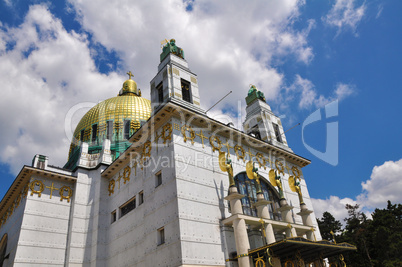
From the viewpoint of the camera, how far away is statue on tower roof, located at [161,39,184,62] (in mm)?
25627

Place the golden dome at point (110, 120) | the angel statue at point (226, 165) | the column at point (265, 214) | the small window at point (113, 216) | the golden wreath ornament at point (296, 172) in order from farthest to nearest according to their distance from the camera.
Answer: the golden dome at point (110, 120) → the golden wreath ornament at point (296, 172) → the small window at point (113, 216) → the angel statue at point (226, 165) → the column at point (265, 214)

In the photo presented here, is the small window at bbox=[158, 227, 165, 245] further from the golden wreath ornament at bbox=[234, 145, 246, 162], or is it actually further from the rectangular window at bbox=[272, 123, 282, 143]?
the rectangular window at bbox=[272, 123, 282, 143]

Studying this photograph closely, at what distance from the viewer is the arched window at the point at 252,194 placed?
67.3 ft

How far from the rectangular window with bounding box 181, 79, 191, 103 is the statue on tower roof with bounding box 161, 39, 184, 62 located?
3.12 metres

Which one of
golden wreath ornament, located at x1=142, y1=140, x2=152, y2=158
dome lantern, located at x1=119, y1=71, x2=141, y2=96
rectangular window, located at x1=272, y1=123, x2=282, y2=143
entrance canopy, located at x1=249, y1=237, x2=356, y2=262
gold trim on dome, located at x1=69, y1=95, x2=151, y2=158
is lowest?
entrance canopy, located at x1=249, y1=237, x2=356, y2=262

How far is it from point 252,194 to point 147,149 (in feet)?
27.0

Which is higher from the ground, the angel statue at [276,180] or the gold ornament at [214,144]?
the gold ornament at [214,144]

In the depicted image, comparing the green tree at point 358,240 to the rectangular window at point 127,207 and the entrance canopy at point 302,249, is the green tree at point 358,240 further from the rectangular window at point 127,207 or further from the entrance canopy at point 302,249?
the rectangular window at point 127,207

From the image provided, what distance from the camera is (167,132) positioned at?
20.1m

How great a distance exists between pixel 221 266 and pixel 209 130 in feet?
30.2

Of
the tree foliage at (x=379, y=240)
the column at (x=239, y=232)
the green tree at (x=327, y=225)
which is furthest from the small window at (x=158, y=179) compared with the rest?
the green tree at (x=327, y=225)

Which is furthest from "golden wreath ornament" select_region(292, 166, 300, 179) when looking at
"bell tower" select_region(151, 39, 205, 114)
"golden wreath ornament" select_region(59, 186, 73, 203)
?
"golden wreath ornament" select_region(59, 186, 73, 203)

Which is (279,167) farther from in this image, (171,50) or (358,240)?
(358,240)

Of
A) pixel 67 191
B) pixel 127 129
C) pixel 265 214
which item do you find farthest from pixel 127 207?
pixel 127 129
